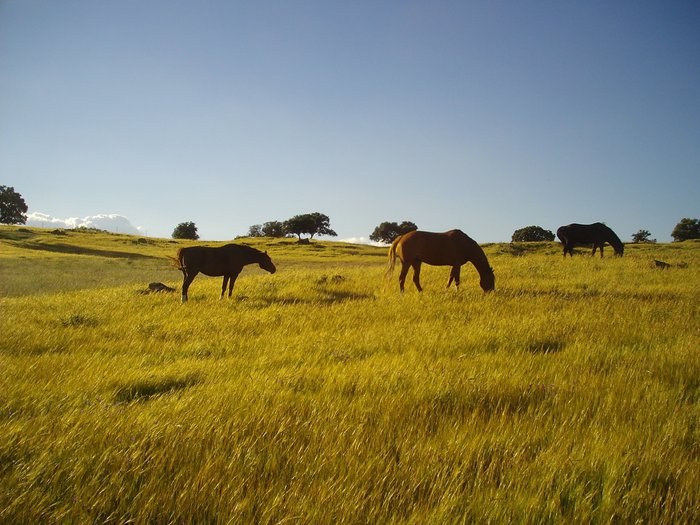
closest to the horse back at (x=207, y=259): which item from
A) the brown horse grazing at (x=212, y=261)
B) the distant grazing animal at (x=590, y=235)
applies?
the brown horse grazing at (x=212, y=261)

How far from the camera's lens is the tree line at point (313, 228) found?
8225 cm

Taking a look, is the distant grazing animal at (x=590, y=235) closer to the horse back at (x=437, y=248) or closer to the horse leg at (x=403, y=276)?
the horse back at (x=437, y=248)

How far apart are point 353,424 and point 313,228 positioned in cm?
10698

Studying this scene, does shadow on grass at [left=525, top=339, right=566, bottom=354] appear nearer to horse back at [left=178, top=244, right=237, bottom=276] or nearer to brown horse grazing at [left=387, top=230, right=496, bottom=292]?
brown horse grazing at [left=387, top=230, right=496, bottom=292]

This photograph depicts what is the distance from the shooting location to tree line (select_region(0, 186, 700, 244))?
82250mm

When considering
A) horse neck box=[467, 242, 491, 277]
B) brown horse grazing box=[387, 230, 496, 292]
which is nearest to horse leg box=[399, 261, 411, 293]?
brown horse grazing box=[387, 230, 496, 292]

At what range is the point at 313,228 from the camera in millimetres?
108938

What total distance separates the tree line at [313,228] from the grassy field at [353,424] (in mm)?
69601

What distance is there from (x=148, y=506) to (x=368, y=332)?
493 cm

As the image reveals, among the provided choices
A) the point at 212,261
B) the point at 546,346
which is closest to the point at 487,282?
the point at 546,346

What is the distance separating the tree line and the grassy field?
228ft

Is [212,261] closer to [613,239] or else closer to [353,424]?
[353,424]

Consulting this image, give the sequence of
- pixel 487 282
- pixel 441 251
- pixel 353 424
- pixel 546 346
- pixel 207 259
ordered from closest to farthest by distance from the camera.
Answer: pixel 353 424 → pixel 546 346 → pixel 487 282 → pixel 207 259 → pixel 441 251

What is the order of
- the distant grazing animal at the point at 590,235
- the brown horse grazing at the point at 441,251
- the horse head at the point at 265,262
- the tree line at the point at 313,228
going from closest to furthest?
the brown horse grazing at the point at 441,251 → the horse head at the point at 265,262 → the distant grazing animal at the point at 590,235 → the tree line at the point at 313,228
